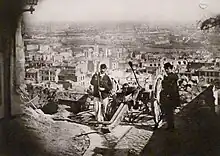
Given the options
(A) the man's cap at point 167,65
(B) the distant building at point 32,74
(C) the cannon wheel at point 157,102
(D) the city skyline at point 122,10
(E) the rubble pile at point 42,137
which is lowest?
(E) the rubble pile at point 42,137

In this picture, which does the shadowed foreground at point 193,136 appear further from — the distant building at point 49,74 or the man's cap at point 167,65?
the distant building at point 49,74

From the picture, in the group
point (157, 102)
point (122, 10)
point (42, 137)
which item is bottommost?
point (42, 137)

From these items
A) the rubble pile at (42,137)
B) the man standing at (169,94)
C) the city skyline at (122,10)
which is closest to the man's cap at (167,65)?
the man standing at (169,94)

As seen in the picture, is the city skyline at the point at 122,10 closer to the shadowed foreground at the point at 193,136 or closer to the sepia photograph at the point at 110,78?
the sepia photograph at the point at 110,78

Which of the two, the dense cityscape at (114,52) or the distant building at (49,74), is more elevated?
the dense cityscape at (114,52)

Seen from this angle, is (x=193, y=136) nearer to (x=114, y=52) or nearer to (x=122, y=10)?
(x=114, y=52)

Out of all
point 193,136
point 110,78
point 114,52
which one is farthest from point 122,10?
point 193,136

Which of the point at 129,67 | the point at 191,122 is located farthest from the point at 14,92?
the point at 191,122

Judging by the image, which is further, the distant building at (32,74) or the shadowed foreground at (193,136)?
the distant building at (32,74)
